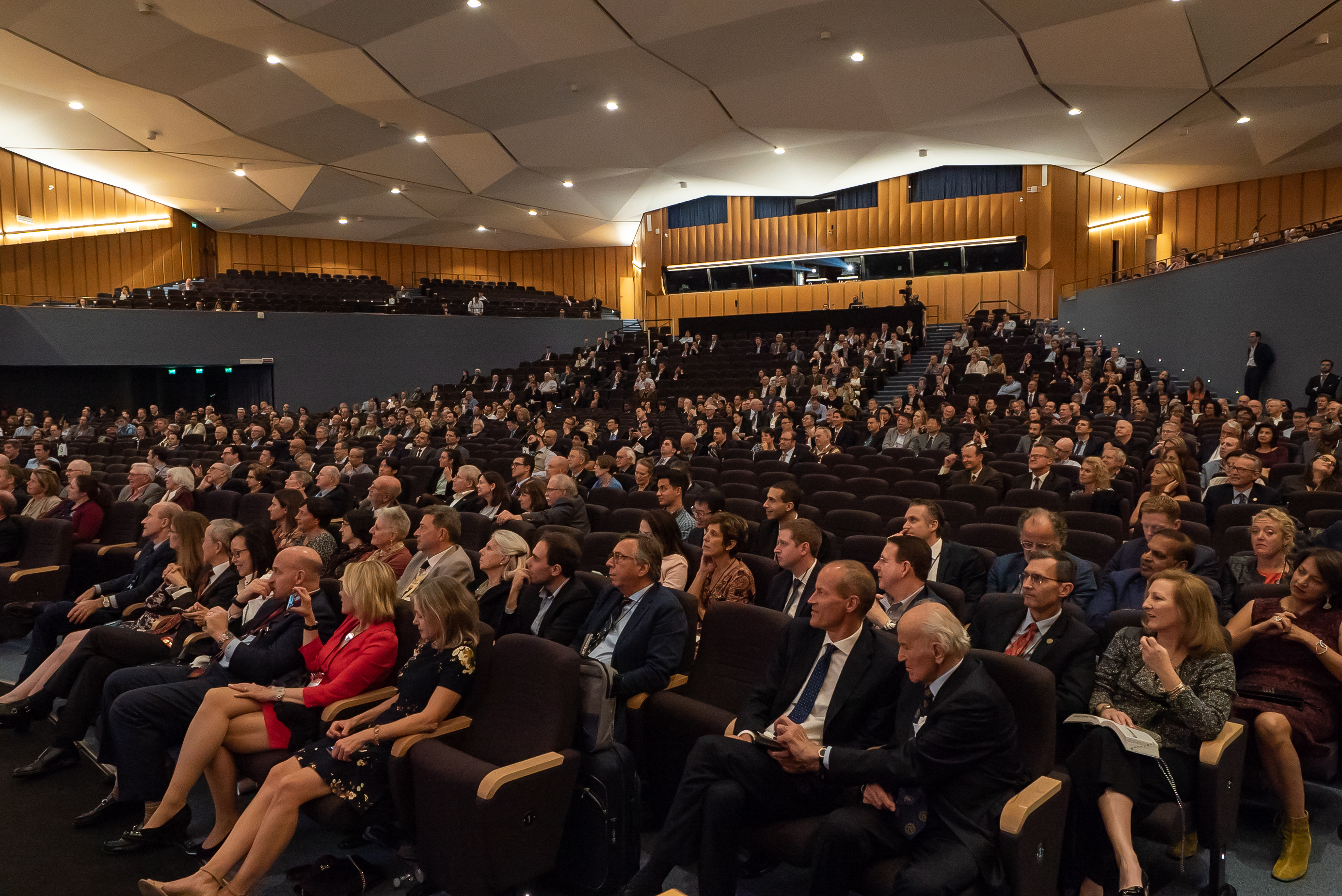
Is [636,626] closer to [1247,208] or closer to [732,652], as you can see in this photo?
[732,652]

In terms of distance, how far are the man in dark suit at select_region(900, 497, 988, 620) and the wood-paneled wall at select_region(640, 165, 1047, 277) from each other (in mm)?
17736

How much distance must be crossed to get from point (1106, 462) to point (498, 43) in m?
9.93

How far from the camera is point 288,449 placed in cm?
1060

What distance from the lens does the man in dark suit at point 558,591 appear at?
11.4 feet

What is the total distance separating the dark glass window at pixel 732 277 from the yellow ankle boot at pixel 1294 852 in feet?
67.8

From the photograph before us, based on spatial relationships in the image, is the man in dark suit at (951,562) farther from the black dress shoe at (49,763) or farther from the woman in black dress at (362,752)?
the black dress shoe at (49,763)

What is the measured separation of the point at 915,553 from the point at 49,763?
3.69m

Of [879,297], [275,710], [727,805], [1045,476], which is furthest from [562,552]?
[879,297]

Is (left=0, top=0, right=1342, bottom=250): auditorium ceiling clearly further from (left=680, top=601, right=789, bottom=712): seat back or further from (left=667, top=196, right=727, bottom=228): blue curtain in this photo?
(left=680, top=601, right=789, bottom=712): seat back

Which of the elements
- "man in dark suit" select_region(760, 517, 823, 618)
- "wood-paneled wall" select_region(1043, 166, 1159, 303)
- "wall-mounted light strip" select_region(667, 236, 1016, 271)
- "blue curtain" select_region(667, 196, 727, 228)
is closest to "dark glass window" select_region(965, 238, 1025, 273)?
"wall-mounted light strip" select_region(667, 236, 1016, 271)

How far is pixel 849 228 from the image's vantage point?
70.3ft

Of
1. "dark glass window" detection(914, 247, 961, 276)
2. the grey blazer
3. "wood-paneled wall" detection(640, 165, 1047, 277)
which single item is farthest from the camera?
"dark glass window" detection(914, 247, 961, 276)

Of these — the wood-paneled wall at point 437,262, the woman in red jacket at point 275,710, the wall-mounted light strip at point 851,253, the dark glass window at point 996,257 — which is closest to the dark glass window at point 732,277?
the wall-mounted light strip at point 851,253

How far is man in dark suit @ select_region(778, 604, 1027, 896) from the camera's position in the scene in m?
2.24
